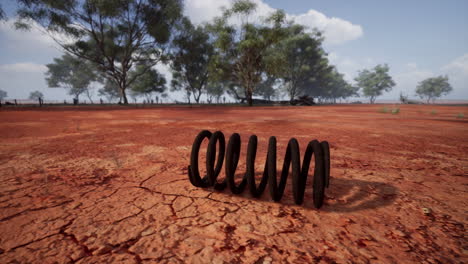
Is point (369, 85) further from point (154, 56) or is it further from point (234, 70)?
point (154, 56)

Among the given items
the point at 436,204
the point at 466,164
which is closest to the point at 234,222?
the point at 436,204

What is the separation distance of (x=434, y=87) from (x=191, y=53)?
110054 mm

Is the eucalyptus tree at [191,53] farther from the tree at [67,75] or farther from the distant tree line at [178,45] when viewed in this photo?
the tree at [67,75]

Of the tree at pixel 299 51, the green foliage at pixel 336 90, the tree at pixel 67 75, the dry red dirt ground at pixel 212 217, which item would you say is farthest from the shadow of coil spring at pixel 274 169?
the green foliage at pixel 336 90

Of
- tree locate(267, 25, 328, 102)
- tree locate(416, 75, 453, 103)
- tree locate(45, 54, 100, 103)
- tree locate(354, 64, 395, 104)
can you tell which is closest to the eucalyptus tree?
tree locate(267, 25, 328, 102)

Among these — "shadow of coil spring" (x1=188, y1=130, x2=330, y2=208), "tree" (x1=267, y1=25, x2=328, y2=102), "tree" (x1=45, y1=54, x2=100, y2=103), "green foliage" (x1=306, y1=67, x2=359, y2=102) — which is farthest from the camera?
"green foliage" (x1=306, y1=67, x2=359, y2=102)

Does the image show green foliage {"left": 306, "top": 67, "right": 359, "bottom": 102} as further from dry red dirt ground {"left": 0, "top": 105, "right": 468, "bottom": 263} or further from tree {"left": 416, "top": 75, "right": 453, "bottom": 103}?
dry red dirt ground {"left": 0, "top": 105, "right": 468, "bottom": 263}

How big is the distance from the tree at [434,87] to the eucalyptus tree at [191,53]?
4168 inches

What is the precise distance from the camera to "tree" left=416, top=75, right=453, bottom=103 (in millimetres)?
87125

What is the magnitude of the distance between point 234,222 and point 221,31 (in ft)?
98.2

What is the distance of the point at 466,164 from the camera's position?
3.60 m

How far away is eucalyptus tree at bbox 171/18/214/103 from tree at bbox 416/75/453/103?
106 metres

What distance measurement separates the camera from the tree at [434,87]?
8712 cm

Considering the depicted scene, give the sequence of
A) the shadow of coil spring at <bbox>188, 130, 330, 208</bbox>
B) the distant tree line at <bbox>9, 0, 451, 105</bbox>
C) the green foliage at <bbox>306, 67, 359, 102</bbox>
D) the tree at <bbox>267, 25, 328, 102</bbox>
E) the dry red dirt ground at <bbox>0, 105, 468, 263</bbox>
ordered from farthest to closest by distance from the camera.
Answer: the green foliage at <bbox>306, 67, 359, 102</bbox>
the tree at <bbox>267, 25, 328, 102</bbox>
the distant tree line at <bbox>9, 0, 451, 105</bbox>
the shadow of coil spring at <bbox>188, 130, 330, 208</bbox>
the dry red dirt ground at <bbox>0, 105, 468, 263</bbox>
